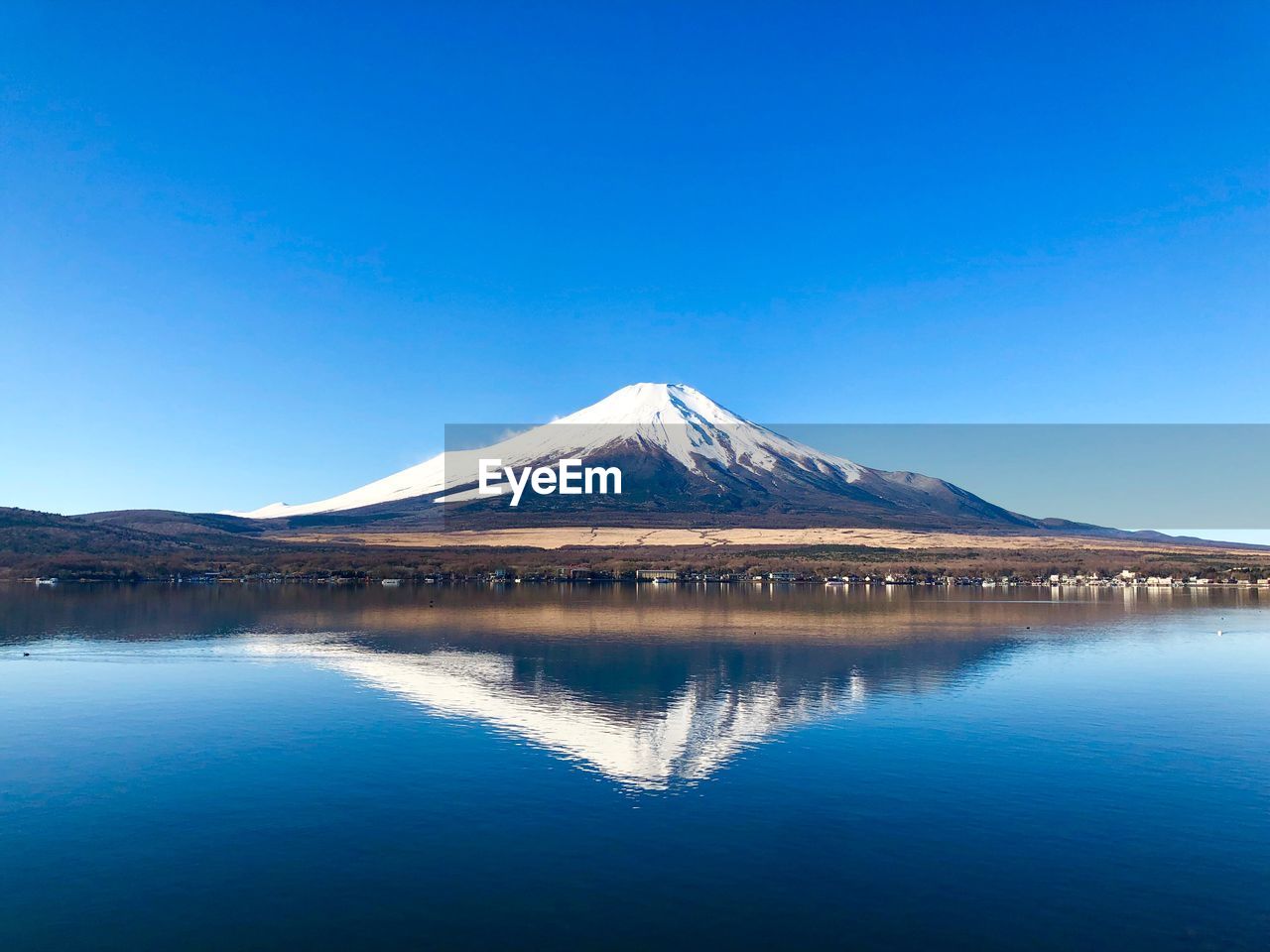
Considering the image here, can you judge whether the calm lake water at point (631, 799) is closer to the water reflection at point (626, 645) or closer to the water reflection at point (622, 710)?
the water reflection at point (622, 710)

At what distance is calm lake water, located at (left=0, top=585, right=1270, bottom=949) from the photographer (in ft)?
49.8

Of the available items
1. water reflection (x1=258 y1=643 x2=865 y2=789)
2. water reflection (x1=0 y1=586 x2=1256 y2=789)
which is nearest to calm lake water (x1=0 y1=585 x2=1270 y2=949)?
water reflection (x1=258 y1=643 x2=865 y2=789)

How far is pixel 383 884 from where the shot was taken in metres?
16.4

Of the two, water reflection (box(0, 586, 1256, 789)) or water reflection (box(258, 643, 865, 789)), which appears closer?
water reflection (box(258, 643, 865, 789))

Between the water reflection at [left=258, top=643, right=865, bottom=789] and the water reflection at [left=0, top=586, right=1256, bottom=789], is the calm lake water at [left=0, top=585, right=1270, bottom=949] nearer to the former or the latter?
the water reflection at [left=258, top=643, right=865, bottom=789]

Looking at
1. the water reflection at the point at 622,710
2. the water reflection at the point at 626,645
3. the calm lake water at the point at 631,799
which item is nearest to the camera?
the calm lake water at the point at 631,799

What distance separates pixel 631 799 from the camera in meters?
21.7

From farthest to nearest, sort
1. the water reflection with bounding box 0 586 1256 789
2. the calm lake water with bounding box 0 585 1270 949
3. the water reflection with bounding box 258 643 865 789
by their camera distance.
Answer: the water reflection with bounding box 0 586 1256 789 → the water reflection with bounding box 258 643 865 789 → the calm lake water with bounding box 0 585 1270 949

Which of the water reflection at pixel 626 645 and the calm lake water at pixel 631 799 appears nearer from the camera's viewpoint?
the calm lake water at pixel 631 799

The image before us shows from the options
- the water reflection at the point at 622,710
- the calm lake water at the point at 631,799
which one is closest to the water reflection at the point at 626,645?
the water reflection at the point at 622,710

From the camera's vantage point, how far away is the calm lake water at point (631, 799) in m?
15.2

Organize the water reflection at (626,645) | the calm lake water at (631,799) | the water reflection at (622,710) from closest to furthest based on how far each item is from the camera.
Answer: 1. the calm lake water at (631,799)
2. the water reflection at (622,710)
3. the water reflection at (626,645)

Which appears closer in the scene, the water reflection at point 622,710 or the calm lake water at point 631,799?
the calm lake water at point 631,799

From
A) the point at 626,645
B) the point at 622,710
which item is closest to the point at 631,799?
the point at 622,710
